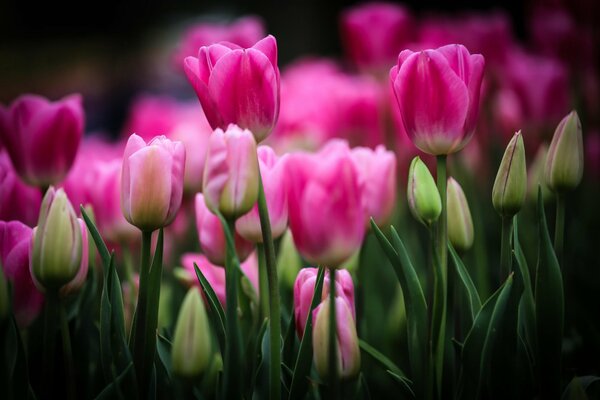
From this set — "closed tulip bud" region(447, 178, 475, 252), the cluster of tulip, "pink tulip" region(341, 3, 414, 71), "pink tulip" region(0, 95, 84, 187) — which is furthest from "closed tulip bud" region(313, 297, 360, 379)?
"pink tulip" region(341, 3, 414, 71)

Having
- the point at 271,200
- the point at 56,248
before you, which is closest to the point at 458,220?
the point at 271,200

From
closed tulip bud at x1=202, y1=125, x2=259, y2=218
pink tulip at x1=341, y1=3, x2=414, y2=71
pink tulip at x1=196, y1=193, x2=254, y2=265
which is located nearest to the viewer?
closed tulip bud at x1=202, y1=125, x2=259, y2=218

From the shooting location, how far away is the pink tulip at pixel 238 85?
17.8 inches

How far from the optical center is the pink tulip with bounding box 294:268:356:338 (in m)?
0.48

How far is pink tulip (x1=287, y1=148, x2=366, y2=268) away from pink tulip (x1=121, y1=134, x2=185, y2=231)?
0.29 feet

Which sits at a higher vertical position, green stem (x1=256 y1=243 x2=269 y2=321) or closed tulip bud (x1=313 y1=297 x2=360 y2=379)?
green stem (x1=256 y1=243 x2=269 y2=321)

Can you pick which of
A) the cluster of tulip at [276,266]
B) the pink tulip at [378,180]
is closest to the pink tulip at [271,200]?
the cluster of tulip at [276,266]

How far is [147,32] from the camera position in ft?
13.2

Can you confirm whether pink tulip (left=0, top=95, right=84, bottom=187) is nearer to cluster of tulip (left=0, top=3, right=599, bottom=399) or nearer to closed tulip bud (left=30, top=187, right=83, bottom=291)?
cluster of tulip (left=0, top=3, right=599, bottom=399)

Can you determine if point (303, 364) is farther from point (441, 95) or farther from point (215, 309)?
point (441, 95)

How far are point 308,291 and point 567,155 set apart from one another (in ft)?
0.76

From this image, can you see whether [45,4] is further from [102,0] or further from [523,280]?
[523,280]

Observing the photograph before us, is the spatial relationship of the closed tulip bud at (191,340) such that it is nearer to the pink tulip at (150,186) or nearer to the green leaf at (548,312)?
the pink tulip at (150,186)

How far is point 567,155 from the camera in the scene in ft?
1.64
